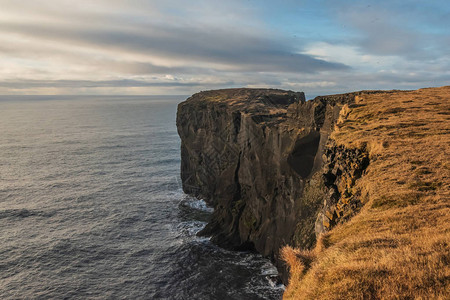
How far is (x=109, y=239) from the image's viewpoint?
191ft

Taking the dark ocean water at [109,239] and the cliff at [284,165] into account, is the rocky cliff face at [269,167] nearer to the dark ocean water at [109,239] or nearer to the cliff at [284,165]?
the cliff at [284,165]

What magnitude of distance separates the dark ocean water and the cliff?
602 cm

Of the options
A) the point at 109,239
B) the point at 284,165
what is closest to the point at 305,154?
the point at 284,165

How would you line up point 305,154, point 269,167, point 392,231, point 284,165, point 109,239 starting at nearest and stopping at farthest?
1. point 392,231
2. point 305,154
3. point 284,165
4. point 269,167
5. point 109,239

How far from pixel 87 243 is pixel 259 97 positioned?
4781cm

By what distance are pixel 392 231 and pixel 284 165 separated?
35.5 meters

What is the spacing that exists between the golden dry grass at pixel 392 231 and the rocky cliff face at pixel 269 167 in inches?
88.0

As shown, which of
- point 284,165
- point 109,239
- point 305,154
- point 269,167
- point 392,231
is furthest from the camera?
point 109,239

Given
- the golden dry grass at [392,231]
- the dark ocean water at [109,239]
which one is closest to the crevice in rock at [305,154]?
the dark ocean water at [109,239]

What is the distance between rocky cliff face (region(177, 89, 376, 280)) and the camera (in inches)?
1033

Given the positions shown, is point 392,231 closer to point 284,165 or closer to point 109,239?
point 284,165

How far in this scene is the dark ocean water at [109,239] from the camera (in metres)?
44.8

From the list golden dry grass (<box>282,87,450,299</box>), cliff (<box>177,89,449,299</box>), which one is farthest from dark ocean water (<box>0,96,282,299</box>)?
golden dry grass (<box>282,87,450,299</box>)

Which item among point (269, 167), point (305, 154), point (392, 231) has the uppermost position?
point (392, 231)
